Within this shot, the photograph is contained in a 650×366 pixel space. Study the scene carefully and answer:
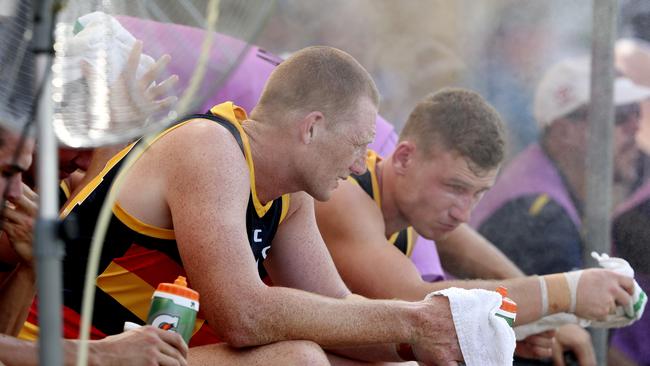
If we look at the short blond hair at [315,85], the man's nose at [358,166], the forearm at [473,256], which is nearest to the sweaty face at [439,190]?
the forearm at [473,256]

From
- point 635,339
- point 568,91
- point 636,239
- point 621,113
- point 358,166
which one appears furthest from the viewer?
point 568,91

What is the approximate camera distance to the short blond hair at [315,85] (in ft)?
9.24

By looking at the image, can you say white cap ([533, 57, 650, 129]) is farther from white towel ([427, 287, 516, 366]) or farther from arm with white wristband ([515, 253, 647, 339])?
white towel ([427, 287, 516, 366])

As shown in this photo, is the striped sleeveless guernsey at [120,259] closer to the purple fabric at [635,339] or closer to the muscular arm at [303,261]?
the muscular arm at [303,261]

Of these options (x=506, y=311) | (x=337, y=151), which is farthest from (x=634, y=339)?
(x=337, y=151)

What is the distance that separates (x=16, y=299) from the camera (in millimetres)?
2564

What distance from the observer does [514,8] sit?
16.4 feet

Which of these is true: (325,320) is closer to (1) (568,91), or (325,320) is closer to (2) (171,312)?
(2) (171,312)

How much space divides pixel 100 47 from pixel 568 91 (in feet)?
10.0

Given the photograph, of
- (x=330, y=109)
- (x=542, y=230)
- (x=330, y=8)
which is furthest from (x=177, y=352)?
(x=330, y=8)

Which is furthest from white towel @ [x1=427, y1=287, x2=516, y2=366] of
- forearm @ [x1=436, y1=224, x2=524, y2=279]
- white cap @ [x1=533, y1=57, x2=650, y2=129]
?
white cap @ [x1=533, y1=57, x2=650, y2=129]

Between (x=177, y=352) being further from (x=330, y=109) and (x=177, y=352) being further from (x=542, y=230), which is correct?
(x=542, y=230)

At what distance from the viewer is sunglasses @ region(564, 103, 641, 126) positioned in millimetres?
4441

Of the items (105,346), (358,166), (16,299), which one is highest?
(358,166)
